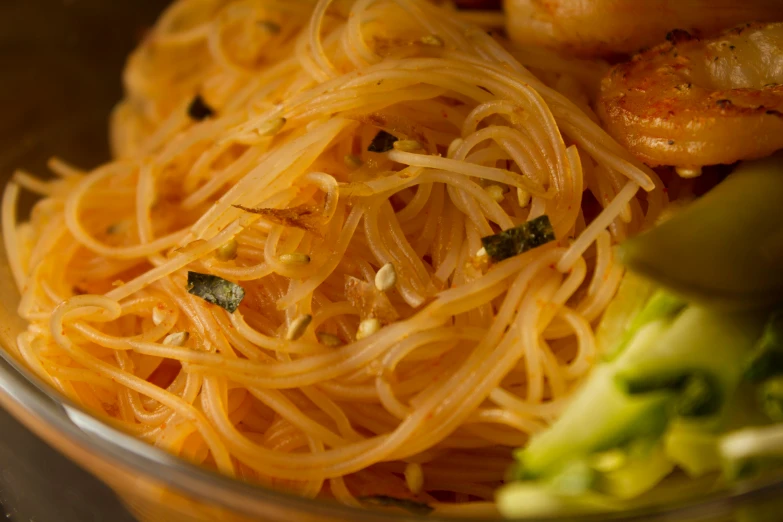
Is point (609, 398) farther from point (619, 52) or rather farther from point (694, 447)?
point (619, 52)

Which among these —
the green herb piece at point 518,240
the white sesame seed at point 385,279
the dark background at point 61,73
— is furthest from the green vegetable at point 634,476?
the dark background at point 61,73

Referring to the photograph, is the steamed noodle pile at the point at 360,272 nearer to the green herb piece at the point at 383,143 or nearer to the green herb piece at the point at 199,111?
the green herb piece at the point at 383,143

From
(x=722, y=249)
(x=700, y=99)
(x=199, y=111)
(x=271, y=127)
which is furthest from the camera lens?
(x=199, y=111)

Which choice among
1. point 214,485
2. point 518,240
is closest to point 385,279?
point 518,240

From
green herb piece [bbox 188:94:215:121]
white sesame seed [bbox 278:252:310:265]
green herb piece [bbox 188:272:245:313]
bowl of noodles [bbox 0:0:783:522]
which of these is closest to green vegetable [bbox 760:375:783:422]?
bowl of noodles [bbox 0:0:783:522]

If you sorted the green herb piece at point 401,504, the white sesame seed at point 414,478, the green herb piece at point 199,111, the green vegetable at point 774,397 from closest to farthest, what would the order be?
the green vegetable at point 774,397 → the green herb piece at point 401,504 → the white sesame seed at point 414,478 → the green herb piece at point 199,111

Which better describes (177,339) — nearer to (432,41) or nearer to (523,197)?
(523,197)
